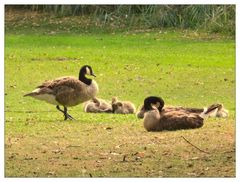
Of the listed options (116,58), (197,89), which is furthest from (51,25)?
(197,89)

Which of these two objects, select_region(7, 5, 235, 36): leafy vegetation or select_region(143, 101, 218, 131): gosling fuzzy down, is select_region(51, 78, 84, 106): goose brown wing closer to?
select_region(143, 101, 218, 131): gosling fuzzy down

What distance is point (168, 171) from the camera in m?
8.59

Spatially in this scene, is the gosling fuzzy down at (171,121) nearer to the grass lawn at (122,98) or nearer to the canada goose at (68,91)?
the grass lawn at (122,98)

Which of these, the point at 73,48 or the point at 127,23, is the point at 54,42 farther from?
the point at 127,23

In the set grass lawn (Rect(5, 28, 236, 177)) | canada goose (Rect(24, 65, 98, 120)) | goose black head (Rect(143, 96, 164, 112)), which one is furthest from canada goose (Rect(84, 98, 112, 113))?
goose black head (Rect(143, 96, 164, 112))

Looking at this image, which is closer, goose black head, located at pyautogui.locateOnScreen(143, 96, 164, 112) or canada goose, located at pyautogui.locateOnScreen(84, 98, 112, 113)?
goose black head, located at pyautogui.locateOnScreen(143, 96, 164, 112)

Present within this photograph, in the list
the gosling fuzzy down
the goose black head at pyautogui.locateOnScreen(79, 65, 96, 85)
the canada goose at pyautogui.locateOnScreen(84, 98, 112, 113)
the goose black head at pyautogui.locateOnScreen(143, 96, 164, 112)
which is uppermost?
the goose black head at pyautogui.locateOnScreen(79, 65, 96, 85)

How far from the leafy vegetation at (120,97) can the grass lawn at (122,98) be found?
0.04 ft

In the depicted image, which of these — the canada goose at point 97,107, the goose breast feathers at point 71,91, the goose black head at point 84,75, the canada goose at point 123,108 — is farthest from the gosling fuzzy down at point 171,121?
the canada goose at point 97,107

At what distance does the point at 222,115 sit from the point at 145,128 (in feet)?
4.86

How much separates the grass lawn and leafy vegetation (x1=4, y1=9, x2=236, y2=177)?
0.01 m

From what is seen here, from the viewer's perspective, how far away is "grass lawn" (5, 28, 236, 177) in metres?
8.88

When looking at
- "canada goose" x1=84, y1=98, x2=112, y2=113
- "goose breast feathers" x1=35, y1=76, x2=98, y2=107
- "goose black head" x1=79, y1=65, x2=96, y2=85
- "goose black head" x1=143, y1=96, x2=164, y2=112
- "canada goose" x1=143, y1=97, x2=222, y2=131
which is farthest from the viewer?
"canada goose" x1=84, y1=98, x2=112, y2=113

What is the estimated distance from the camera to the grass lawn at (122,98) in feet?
29.1
